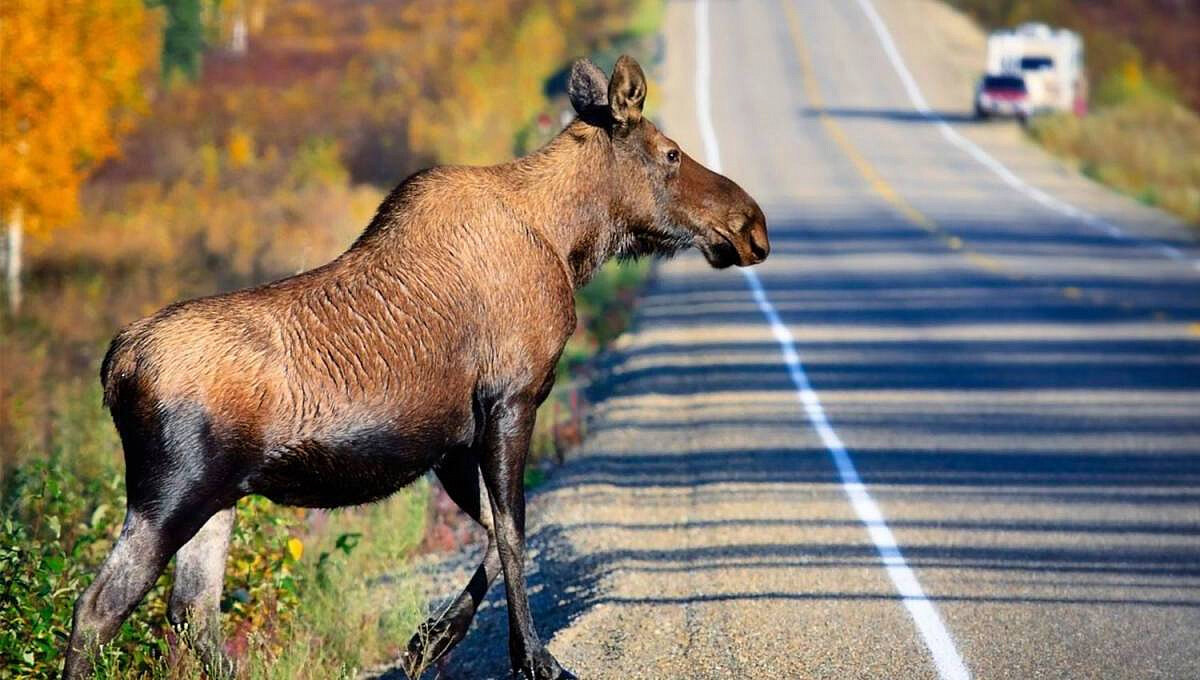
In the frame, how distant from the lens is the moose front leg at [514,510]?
7086 mm

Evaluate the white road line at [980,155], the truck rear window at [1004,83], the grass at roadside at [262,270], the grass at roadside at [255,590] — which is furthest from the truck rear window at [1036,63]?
the grass at roadside at [255,590]

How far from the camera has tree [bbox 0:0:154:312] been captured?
25641 millimetres

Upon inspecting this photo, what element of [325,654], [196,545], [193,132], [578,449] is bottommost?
[193,132]

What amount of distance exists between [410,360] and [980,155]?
131 ft

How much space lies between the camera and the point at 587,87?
7.68 m

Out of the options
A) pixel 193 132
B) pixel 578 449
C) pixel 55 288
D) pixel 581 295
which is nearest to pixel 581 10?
pixel 193 132

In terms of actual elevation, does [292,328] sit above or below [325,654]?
above

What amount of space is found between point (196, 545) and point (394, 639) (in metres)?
2.05

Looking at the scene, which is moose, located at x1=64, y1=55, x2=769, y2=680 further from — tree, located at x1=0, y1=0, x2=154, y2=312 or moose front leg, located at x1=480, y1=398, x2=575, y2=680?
tree, located at x1=0, y1=0, x2=154, y2=312

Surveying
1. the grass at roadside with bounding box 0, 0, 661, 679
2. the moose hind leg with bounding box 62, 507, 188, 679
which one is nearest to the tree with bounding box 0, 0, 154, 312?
the grass at roadside with bounding box 0, 0, 661, 679

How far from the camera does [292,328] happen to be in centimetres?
667

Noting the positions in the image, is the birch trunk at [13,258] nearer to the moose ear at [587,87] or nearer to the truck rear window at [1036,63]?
the moose ear at [587,87]

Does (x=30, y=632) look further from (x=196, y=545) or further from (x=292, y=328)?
(x=292, y=328)

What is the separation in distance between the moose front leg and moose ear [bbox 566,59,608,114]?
133cm
